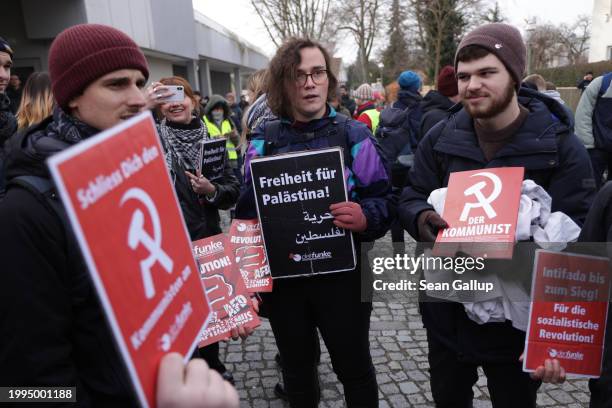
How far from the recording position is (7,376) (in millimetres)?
1143

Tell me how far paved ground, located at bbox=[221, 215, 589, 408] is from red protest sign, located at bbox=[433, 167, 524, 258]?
1.72 metres

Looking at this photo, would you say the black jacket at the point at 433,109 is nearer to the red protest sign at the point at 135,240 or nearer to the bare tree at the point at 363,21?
the red protest sign at the point at 135,240

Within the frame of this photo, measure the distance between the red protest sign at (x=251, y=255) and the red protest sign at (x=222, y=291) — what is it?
1.6 inches

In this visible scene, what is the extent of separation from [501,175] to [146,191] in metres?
1.44

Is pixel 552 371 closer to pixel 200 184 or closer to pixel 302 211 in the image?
pixel 302 211

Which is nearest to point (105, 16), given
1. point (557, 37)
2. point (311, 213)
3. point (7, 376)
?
point (311, 213)

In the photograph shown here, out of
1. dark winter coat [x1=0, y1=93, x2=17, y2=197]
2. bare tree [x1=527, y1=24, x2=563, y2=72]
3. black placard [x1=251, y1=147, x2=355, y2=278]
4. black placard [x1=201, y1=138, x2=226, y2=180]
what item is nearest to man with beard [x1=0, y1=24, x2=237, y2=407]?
black placard [x1=251, y1=147, x2=355, y2=278]

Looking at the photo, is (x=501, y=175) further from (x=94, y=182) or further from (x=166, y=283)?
(x=94, y=182)

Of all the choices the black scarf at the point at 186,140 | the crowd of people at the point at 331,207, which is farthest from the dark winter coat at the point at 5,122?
the black scarf at the point at 186,140

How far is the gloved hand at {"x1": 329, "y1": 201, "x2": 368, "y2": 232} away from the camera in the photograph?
7.00 ft

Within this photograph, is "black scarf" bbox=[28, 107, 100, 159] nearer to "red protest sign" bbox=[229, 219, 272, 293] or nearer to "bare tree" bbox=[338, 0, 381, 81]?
"red protest sign" bbox=[229, 219, 272, 293]

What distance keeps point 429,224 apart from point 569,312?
2.08ft

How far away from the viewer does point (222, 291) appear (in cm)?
231

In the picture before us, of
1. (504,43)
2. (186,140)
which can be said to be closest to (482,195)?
(504,43)
